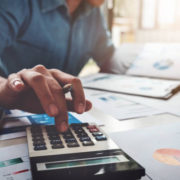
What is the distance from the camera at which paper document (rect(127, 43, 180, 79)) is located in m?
1.14

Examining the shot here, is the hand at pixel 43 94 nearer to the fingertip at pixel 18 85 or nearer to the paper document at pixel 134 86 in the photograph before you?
the fingertip at pixel 18 85

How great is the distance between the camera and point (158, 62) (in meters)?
1.21

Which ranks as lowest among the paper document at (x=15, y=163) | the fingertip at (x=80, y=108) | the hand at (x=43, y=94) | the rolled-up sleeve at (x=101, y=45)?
the paper document at (x=15, y=163)

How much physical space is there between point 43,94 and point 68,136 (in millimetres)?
93

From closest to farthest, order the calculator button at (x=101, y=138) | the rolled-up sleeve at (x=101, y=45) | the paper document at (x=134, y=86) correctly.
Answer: the calculator button at (x=101, y=138) < the paper document at (x=134, y=86) < the rolled-up sleeve at (x=101, y=45)

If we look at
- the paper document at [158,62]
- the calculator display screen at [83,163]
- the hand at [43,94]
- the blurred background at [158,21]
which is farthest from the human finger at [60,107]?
the blurred background at [158,21]

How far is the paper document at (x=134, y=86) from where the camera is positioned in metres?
0.85

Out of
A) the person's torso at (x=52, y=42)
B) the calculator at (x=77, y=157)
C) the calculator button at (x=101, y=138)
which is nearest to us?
the calculator at (x=77, y=157)

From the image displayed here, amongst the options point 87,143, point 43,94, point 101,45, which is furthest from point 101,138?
point 101,45

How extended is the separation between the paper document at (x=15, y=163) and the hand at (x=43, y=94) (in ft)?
0.26

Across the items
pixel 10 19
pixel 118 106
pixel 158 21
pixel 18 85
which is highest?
pixel 158 21

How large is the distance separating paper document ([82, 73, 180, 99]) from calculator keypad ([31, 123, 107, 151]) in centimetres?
42

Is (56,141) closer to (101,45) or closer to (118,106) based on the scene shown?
(118,106)

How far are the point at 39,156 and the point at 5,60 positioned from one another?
0.83 metres
